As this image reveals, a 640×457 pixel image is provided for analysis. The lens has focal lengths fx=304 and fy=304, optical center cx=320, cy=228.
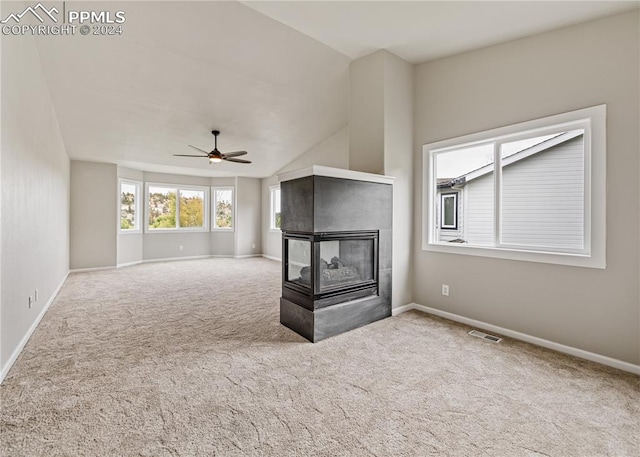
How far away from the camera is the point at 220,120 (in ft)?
16.9

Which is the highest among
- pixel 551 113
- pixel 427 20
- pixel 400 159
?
pixel 427 20

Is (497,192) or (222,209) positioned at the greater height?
(222,209)

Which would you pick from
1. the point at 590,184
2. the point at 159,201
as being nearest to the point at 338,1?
the point at 590,184

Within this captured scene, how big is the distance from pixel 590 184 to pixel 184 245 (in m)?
8.64

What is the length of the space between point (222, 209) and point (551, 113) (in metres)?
8.05

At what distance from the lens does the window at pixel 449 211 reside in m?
3.61

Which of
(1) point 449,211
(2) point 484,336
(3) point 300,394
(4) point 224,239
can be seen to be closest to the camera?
(3) point 300,394

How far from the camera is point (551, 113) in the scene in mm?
2771

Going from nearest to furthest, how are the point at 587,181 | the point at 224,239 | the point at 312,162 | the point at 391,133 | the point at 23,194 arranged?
1. the point at 587,181
2. the point at 23,194
3. the point at 391,133
4. the point at 312,162
5. the point at 224,239

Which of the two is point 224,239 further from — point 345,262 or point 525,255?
point 525,255

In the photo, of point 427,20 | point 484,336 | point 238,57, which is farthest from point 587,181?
point 238,57

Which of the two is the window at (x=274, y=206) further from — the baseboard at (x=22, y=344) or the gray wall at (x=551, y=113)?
the gray wall at (x=551, y=113)

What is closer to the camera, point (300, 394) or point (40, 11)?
point (300, 394)

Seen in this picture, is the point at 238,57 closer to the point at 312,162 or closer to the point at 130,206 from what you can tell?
the point at 312,162
